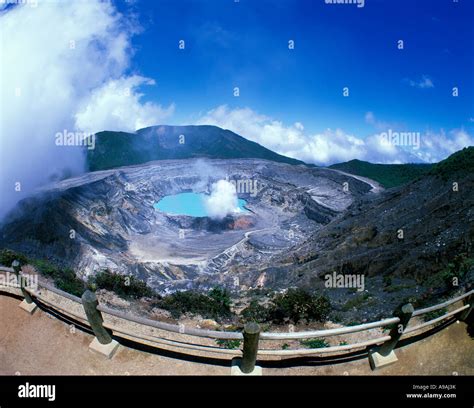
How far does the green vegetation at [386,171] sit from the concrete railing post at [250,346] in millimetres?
113540

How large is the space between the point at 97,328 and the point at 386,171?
435ft

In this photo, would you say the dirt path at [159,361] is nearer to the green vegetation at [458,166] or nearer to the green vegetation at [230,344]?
the green vegetation at [230,344]

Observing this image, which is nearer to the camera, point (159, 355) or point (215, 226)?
point (159, 355)

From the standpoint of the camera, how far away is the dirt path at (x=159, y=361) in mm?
6426

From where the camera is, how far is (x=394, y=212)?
36.7 metres

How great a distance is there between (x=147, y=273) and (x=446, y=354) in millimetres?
42535

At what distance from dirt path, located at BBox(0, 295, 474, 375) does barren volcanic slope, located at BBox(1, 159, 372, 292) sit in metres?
28.5

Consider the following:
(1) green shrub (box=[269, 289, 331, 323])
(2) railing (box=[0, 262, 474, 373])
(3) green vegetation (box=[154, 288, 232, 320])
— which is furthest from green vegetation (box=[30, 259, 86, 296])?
(1) green shrub (box=[269, 289, 331, 323])

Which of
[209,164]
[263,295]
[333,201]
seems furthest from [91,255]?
[209,164]

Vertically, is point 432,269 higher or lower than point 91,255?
higher

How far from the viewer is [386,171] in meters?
123

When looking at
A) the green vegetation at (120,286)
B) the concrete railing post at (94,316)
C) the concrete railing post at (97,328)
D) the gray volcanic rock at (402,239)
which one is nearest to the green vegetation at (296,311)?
the concrete railing post at (97,328)

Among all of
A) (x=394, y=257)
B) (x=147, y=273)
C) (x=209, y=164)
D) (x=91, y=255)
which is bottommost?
(x=147, y=273)

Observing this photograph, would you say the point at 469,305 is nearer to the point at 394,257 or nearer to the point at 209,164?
the point at 394,257
